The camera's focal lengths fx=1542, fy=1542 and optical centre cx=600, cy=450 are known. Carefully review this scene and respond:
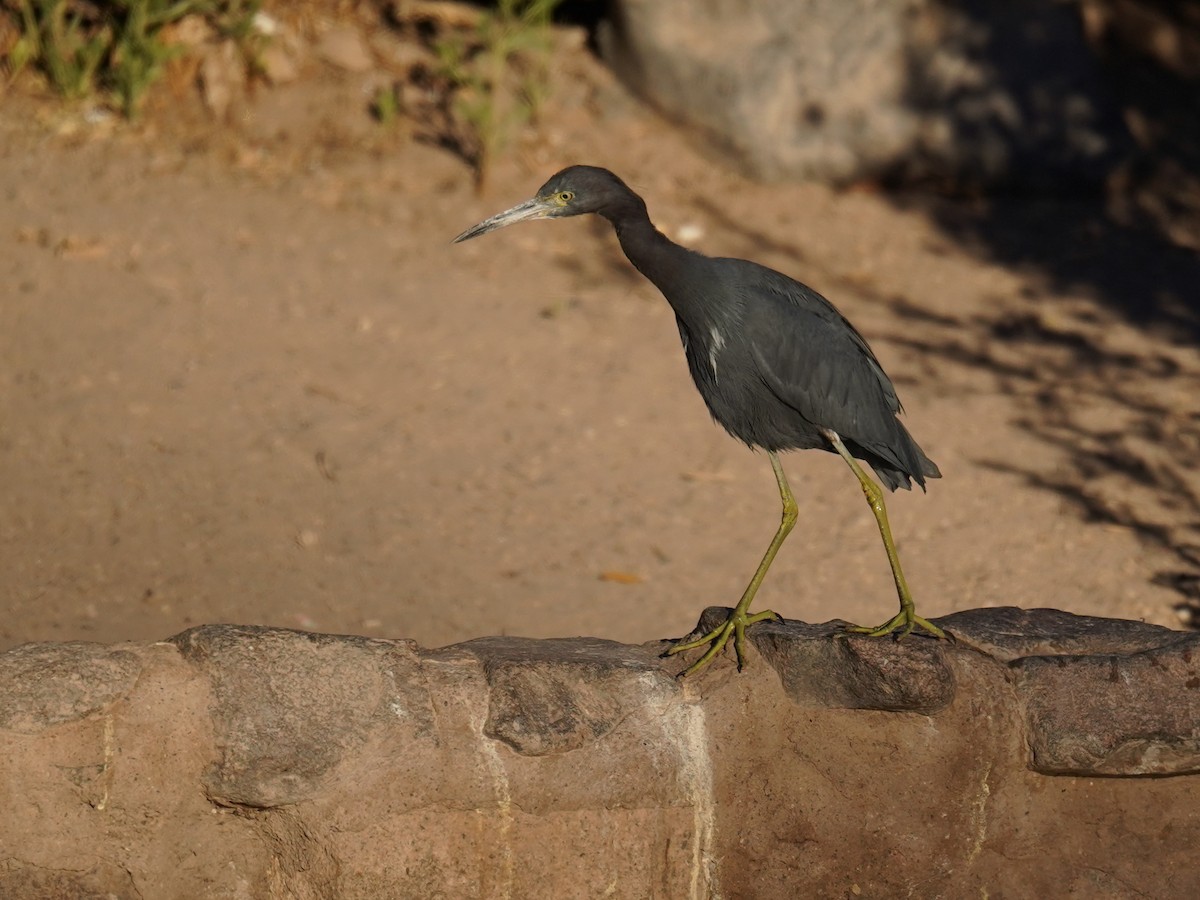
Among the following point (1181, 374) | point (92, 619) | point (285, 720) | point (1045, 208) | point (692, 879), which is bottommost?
point (92, 619)

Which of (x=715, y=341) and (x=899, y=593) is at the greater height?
(x=715, y=341)

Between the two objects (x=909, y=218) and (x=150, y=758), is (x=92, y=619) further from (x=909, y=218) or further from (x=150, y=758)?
(x=909, y=218)

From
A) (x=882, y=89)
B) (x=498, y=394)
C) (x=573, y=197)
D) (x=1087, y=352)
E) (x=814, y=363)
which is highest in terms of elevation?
(x=882, y=89)

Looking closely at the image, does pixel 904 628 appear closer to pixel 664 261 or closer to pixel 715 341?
pixel 715 341

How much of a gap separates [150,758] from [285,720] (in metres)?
0.34

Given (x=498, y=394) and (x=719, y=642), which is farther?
(x=498, y=394)

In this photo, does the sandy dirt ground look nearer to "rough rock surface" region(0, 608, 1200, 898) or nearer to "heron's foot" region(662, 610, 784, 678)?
"heron's foot" region(662, 610, 784, 678)

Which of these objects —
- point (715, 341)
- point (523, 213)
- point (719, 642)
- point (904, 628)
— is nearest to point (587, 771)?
point (719, 642)

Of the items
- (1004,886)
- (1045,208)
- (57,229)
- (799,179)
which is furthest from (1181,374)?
(57,229)

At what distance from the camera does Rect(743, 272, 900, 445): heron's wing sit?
14.6 ft

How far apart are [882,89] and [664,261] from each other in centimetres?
599

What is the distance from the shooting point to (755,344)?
14.6 feet

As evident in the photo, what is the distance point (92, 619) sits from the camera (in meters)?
5.83

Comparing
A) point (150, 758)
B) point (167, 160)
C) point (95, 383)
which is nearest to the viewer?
point (150, 758)
